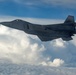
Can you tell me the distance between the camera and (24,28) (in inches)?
4013

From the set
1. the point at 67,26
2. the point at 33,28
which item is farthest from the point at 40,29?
the point at 67,26

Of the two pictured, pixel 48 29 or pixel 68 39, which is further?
pixel 48 29

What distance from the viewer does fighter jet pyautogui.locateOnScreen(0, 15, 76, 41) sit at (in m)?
96.1

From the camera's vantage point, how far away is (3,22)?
4149 inches

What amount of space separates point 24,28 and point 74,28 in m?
20.1

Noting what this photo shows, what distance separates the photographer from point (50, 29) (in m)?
103

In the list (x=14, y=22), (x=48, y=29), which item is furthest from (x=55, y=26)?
(x=14, y=22)

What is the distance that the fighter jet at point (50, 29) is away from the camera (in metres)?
96.1

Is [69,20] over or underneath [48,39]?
over

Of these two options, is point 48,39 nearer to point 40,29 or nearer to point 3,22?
point 40,29

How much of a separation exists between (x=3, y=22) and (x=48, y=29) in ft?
62.8

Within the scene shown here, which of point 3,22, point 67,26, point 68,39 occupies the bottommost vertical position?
point 68,39

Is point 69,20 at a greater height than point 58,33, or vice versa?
point 69,20

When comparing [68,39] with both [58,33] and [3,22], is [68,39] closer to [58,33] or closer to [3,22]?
[58,33]
